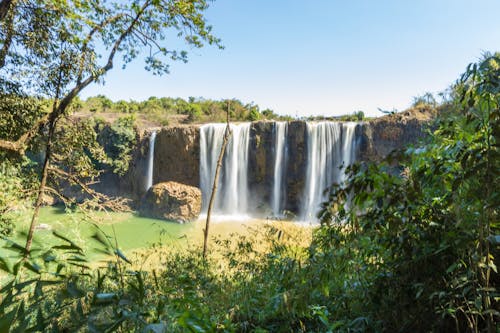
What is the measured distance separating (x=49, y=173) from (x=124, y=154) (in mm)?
17837

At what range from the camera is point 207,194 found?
23.5 metres

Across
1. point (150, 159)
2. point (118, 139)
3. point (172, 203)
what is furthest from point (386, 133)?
point (118, 139)

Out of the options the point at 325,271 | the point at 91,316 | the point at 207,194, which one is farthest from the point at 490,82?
the point at 207,194

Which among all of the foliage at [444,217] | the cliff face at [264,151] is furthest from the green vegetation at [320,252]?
the cliff face at [264,151]

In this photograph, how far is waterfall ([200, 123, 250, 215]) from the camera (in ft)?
74.8

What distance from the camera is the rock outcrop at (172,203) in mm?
20203

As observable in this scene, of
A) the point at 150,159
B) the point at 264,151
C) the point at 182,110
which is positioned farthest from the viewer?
the point at 182,110

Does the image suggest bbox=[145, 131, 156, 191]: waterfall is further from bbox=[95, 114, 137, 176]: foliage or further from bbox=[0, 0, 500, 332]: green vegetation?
bbox=[0, 0, 500, 332]: green vegetation

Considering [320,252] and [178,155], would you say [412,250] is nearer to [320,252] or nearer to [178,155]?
[320,252]

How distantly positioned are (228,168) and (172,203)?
187 inches

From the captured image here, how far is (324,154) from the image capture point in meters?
20.7

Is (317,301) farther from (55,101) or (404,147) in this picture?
(55,101)

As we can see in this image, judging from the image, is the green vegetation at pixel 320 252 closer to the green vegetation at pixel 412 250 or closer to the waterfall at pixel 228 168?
the green vegetation at pixel 412 250

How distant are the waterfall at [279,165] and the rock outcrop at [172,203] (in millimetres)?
5115
